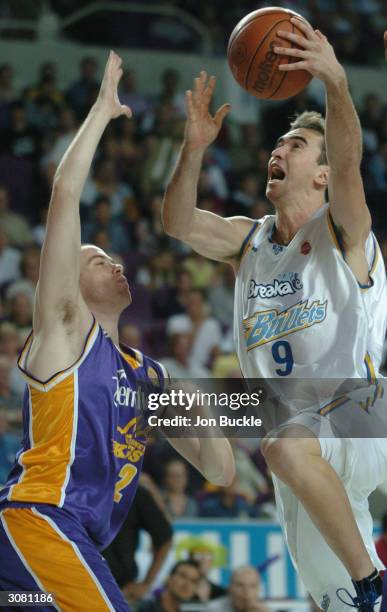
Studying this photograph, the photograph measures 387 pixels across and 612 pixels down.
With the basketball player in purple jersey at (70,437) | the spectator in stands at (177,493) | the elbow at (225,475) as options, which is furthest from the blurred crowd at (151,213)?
the basketball player in purple jersey at (70,437)

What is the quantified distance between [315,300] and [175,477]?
363cm

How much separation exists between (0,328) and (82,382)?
5.00 m

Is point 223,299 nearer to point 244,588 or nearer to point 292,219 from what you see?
point 244,588

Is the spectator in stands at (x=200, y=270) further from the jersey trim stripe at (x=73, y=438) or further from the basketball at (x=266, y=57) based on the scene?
the jersey trim stripe at (x=73, y=438)

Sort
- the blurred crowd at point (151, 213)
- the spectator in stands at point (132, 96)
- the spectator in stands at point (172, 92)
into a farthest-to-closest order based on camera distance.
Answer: the spectator in stands at point (172, 92), the spectator in stands at point (132, 96), the blurred crowd at point (151, 213)

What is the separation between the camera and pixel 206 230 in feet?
17.4

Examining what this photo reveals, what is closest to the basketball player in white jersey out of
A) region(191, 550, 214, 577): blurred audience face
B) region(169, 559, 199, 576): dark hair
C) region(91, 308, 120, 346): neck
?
region(91, 308, 120, 346): neck

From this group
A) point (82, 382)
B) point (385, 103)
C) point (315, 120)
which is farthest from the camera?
point (385, 103)

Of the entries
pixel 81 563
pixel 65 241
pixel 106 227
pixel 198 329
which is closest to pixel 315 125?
pixel 65 241

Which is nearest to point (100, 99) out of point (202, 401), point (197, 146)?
point (197, 146)

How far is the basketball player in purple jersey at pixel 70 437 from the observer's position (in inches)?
157

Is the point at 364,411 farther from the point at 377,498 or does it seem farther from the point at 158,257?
the point at 158,257

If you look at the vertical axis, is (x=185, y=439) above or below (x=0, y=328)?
below

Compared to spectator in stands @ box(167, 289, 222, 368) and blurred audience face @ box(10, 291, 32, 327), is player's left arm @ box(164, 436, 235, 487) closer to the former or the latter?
blurred audience face @ box(10, 291, 32, 327)
